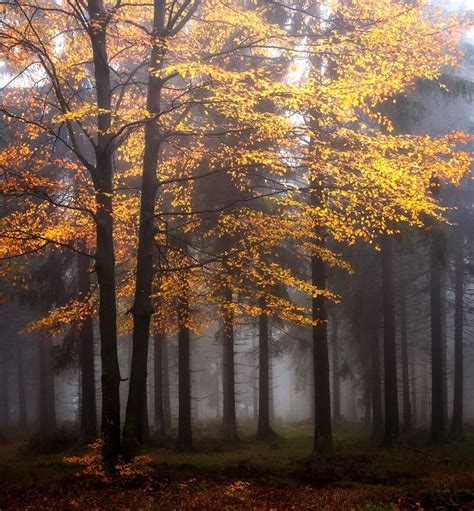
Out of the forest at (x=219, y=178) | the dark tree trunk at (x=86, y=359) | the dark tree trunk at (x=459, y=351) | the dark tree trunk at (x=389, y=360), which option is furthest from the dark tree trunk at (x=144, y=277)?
the dark tree trunk at (x=459, y=351)

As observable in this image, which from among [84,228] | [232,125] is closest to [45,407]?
[84,228]

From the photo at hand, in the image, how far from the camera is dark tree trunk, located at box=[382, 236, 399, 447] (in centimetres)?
1689

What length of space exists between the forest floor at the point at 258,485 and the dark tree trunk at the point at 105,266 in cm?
63

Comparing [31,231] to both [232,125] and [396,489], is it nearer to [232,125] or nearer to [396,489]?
[232,125]

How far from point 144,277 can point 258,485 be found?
4.44 m

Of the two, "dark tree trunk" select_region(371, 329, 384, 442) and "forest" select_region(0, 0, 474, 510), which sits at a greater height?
"forest" select_region(0, 0, 474, 510)

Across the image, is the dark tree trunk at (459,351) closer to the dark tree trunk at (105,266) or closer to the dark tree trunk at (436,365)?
the dark tree trunk at (436,365)

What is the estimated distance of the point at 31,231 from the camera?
9.52 metres

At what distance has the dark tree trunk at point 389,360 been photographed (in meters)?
16.9

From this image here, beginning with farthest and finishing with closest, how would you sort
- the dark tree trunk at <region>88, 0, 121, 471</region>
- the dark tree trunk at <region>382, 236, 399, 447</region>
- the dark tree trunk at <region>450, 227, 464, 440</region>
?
1. the dark tree trunk at <region>450, 227, 464, 440</region>
2. the dark tree trunk at <region>382, 236, 399, 447</region>
3. the dark tree trunk at <region>88, 0, 121, 471</region>

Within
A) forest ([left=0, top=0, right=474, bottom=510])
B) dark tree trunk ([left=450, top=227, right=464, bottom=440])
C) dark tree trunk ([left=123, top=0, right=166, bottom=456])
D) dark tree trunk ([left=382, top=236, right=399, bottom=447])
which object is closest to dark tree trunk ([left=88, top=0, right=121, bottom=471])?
forest ([left=0, top=0, right=474, bottom=510])

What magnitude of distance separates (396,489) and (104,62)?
9.38 metres

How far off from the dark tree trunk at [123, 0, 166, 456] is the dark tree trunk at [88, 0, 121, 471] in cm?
29

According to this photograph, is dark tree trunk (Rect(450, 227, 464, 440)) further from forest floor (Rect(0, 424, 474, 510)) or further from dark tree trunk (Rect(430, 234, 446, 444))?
forest floor (Rect(0, 424, 474, 510))
